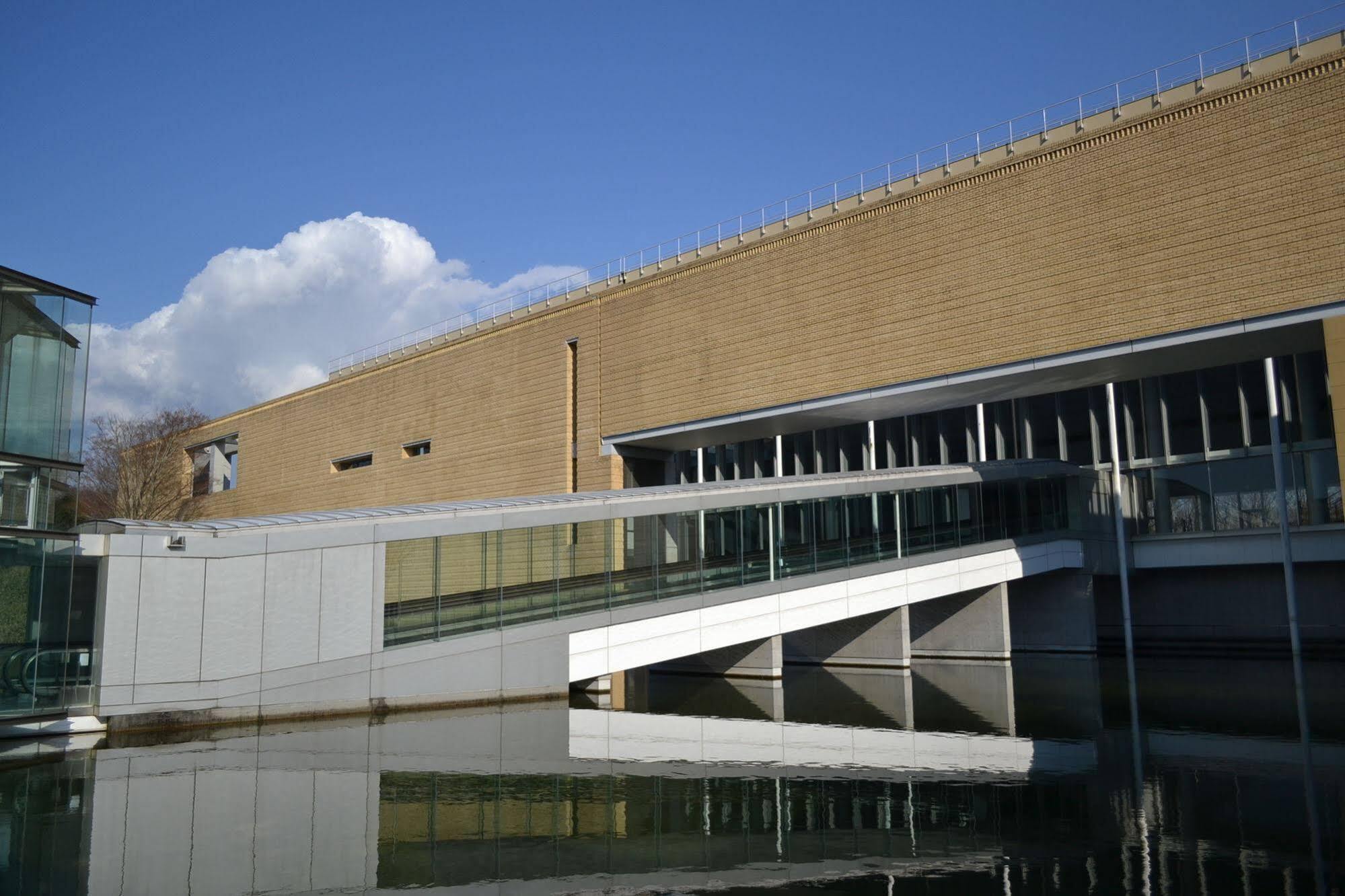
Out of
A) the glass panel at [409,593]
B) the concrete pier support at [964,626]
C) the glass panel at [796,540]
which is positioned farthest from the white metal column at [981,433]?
the glass panel at [409,593]

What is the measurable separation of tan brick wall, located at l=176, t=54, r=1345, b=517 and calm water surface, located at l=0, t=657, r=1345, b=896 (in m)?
12.5

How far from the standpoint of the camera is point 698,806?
10820 mm

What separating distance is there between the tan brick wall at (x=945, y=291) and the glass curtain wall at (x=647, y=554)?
242 inches

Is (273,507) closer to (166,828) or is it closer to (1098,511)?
(1098,511)

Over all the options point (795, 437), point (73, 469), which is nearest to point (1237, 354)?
point (795, 437)

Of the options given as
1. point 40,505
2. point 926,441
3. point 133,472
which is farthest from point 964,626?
point 133,472

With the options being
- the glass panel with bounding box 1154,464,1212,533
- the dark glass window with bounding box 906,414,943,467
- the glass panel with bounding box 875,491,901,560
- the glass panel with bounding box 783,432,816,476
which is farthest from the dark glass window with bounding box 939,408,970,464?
the glass panel with bounding box 875,491,901,560

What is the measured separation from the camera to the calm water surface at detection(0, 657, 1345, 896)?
8.27m

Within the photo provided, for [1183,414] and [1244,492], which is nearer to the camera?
[1244,492]

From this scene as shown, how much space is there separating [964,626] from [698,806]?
21.9 meters

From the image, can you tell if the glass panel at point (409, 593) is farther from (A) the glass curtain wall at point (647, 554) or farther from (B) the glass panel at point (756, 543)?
(B) the glass panel at point (756, 543)

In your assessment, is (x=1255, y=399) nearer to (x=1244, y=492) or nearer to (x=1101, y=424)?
(x=1244, y=492)

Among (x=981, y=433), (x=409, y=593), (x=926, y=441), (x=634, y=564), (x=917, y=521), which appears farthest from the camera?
(x=926, y=441)

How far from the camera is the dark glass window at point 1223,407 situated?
3222 cm
